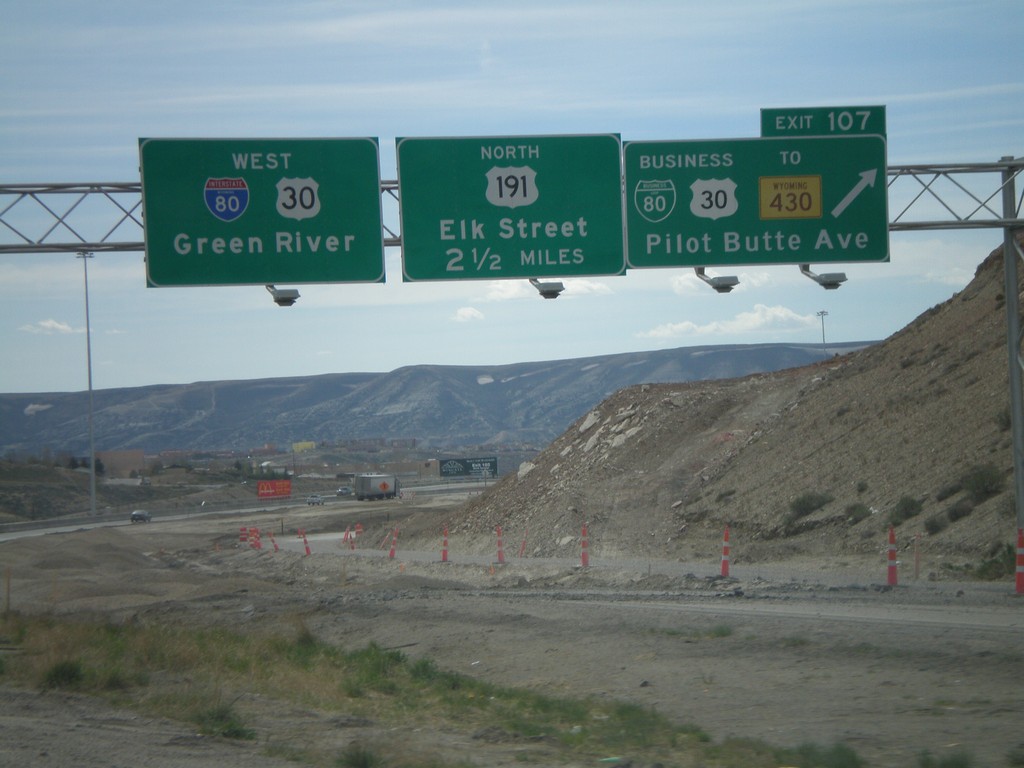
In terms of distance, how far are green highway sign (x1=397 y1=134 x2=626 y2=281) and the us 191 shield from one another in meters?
2.70

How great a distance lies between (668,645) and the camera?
15586 mm

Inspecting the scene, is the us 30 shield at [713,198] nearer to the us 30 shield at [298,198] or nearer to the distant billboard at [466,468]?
the us 30 shield at [298,198]

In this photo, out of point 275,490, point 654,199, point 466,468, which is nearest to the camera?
point 654,199

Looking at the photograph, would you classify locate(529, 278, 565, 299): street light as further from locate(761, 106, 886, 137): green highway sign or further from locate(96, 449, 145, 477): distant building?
locate(96, 449, 145, 477): distant building

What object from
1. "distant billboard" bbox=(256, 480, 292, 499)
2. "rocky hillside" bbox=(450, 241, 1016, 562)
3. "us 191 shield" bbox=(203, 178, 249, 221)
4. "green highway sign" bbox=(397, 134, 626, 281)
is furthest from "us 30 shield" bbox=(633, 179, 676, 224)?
"distant billboard" bbox=(256, 480, 292, 499)

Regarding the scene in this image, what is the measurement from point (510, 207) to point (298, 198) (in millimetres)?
3622

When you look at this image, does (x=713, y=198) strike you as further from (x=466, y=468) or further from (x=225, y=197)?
(x=466, y=468)

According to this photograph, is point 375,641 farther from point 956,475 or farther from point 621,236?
point 956,475

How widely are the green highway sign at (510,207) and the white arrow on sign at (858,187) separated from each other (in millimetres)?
4080

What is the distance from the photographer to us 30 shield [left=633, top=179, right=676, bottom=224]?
64.0ft

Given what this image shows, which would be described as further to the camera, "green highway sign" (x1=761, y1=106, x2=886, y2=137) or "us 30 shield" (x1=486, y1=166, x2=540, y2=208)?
"green highway sign" (x1=761, y1=106, x2=886, y2=137)

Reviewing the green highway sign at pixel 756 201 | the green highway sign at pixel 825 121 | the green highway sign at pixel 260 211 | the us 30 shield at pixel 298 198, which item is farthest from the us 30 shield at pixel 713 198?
the us 30 shield at pixel 298 198

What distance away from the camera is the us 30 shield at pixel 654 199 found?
19.5 m

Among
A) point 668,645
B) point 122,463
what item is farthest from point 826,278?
point 122,463
